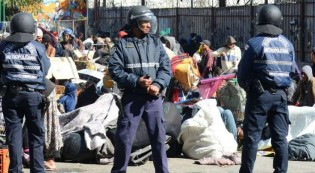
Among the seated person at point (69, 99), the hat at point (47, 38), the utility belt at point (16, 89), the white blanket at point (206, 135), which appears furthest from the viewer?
the hat at point (47, 38)

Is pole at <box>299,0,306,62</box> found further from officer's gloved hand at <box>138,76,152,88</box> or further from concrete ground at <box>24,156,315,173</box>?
officer's gloved hand at <box>138,76,152,88</box>

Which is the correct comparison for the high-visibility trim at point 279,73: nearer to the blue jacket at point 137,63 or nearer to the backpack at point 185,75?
the blue jacket at point 137,63

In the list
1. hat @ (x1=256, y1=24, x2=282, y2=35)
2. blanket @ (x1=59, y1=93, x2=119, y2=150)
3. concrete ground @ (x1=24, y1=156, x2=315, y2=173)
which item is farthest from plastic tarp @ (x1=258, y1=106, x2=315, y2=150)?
hat @ (x1=256, y1=24, x2=282, y2=35)

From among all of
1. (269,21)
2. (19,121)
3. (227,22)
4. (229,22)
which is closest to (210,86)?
(269,21)

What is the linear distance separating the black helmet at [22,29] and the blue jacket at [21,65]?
0.06m

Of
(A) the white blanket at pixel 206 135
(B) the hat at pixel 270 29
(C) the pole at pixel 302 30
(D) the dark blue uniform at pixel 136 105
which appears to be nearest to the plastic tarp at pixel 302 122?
(A) the white blanket at pixel 206 135

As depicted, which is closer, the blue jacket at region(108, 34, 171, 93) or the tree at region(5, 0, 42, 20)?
the blue jacket at region(108, 34, 171, 93)

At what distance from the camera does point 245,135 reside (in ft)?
28.5

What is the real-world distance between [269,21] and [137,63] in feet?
4.71

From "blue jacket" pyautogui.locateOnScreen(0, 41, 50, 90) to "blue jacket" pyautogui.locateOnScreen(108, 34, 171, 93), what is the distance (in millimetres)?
760

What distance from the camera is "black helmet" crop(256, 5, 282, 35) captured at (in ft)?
28.5

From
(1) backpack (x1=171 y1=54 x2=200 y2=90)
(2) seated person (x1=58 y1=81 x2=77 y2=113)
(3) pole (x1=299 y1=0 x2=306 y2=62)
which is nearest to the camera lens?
(1) backpack (x1=171 y1=54 x2=200 y2=90)

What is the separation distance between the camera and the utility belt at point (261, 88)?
8.54 meters

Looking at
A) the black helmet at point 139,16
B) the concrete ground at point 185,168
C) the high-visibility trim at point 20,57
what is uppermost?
the black helmet at point 139,16
